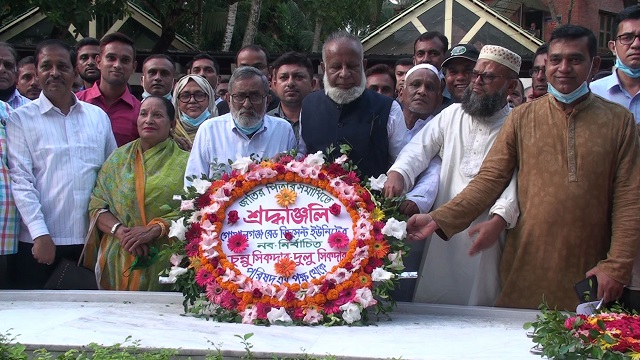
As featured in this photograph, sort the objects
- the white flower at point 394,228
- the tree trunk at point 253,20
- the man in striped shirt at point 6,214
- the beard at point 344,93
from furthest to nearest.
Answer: the tree trunk at point 253,20 < the man in striped shirt at point 6,214 < the beard at point 344,93 < the white flower at point 394,228

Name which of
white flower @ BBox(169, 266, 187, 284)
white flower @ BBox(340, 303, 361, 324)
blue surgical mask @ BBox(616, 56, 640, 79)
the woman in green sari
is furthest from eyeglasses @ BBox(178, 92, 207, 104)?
blue surgical mask @ BBox(616, 56, 640, 79)

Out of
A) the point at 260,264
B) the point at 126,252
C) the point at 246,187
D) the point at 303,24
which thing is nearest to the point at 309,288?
the point at 260,264

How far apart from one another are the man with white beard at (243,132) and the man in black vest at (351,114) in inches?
8.6

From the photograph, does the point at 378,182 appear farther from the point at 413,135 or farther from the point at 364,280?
the point at 413,135

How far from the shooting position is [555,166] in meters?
4.91

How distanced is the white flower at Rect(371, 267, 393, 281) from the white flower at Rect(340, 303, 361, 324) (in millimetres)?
200

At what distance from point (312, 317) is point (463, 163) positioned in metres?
1.56

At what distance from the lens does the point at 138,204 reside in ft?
18.1

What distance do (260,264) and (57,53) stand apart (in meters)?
2.27

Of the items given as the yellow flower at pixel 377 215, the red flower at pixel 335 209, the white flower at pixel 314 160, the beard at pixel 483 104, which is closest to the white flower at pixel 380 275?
the yellow flower at pixel 377 215

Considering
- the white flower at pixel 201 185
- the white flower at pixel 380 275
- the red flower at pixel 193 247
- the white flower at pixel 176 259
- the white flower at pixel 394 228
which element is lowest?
the white flower at pixel 380 275

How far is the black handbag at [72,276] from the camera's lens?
559 centimetres

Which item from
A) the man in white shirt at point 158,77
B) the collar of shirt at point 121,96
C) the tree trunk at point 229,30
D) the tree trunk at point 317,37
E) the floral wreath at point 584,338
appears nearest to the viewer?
the floral wreath at point 584,338

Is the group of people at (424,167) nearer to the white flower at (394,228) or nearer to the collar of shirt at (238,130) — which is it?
the collar of shirt at (238,130)
